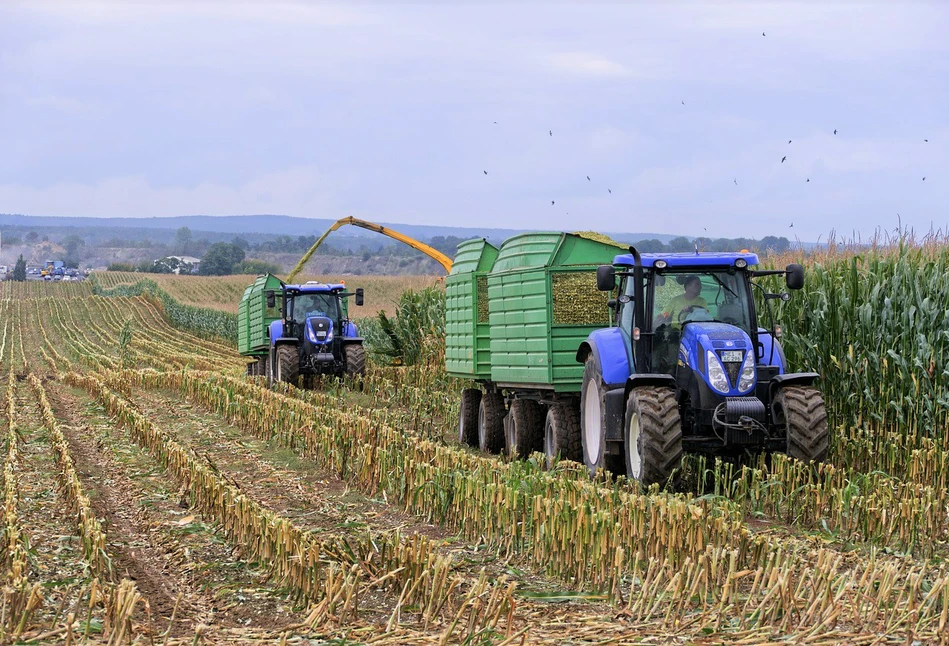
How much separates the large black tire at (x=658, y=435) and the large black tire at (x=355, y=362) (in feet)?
45.3

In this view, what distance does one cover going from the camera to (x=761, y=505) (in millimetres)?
8734

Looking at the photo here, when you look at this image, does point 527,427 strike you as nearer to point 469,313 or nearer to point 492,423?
point 492,423

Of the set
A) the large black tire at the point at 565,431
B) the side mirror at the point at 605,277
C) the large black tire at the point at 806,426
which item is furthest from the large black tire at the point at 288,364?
the large black tire at the point at 806,426

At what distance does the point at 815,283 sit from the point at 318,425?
19.2ft

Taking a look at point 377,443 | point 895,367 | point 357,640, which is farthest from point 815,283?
point 357,640

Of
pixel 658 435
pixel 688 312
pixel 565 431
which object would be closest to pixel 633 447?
pixel 658 435

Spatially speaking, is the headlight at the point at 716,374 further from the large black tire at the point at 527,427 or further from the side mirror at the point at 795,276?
the large black tire at the point at 527,427

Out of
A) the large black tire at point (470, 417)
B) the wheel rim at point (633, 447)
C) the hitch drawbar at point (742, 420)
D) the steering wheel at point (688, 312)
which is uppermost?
A: the steering wheel at point (688, 312)

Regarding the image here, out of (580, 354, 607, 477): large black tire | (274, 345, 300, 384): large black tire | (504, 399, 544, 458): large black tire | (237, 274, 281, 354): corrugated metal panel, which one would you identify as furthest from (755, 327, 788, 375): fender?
(237, 274, 281, 354): corrugated metal panel

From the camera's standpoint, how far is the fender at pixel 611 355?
999 centimetres

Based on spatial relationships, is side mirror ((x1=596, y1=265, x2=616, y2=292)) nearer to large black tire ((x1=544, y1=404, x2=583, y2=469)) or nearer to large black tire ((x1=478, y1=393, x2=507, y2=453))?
large black tire ((x1=544, y1=404, x2=583, y2=469))

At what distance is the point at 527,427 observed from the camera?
510 inches

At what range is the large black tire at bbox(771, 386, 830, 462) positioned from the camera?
9.11 m

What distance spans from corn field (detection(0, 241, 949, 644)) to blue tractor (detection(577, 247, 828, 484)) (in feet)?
1.13
